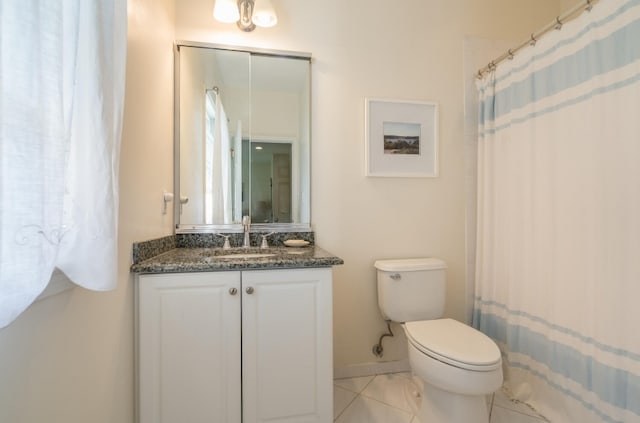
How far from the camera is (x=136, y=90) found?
1.12 m

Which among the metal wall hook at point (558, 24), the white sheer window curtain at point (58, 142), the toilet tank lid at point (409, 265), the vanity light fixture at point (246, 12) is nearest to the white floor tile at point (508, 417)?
the toilet tank lid at point (409, 265)

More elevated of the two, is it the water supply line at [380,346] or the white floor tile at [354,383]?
the water supply line at [380,346]

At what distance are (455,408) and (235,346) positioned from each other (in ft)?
3.32

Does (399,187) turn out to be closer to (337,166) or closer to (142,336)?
(337,166)

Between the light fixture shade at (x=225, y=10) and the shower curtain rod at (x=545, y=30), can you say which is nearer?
the shower curtain rod at (x=545, y=30)

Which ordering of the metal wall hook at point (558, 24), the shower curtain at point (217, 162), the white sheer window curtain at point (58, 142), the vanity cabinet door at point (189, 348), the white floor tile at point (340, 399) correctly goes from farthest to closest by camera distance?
1. the shower curtain at point (217, 162)
2. the white floor tile at point (340, 399)
3. the metal wall hook at point (558, 24)
4. the vanity cabinet door at point (189, 348)
5. the white sheer window curtain at point (58, 142)

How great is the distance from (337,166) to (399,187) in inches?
17.4

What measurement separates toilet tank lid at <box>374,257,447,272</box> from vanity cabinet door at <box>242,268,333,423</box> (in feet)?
1.81

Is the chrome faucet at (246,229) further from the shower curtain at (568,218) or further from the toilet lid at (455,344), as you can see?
the shower curtain at (568,218)

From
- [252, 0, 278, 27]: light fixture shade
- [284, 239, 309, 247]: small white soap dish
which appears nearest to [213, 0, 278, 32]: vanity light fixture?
[252, 0, 278, 27]: light fixture shade

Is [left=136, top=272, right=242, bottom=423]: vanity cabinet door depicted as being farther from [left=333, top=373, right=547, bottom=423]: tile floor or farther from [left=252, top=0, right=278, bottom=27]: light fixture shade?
[left=252, top=0, right=278, bottom=27]: light fixture shade

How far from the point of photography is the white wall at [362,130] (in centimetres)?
175

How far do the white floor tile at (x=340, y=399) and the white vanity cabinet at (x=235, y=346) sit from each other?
0.28 m

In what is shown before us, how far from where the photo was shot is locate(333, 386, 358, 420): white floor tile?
147cm
